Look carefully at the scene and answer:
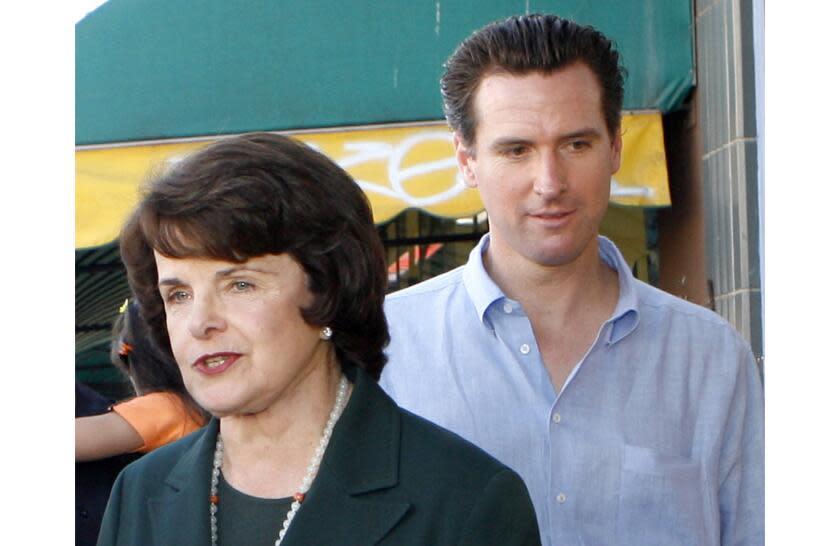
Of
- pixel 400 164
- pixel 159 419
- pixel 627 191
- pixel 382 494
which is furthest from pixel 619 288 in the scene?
pixel 159 419

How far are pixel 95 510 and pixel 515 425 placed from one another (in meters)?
0.54

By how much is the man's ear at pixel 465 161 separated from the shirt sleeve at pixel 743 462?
418 millimetres

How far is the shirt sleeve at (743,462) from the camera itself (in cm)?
158

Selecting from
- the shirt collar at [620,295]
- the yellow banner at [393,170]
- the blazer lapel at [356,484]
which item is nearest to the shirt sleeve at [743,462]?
the shirt collar at [620,295]

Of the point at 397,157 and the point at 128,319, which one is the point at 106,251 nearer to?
the point at 128,319

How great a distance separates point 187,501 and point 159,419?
319 millimetres

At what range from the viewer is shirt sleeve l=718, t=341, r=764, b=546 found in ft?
5.17

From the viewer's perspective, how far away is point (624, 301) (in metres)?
1.63

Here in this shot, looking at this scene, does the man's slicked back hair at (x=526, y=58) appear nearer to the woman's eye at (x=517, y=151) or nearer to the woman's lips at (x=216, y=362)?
the woman's eye at (x=517, y=151)

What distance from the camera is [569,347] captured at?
1.61m

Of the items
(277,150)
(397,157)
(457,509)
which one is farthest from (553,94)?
(457,509)

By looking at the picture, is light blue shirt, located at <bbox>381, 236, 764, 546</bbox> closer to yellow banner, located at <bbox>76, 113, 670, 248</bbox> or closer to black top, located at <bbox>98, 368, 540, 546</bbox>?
yellow banner, located at <bbox>76, 113, 670, 248</bbox>

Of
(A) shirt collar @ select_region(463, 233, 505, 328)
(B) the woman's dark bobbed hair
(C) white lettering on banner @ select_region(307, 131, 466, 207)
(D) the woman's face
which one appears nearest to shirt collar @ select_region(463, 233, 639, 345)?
(A) shirt collar @ select_region(463, 233, 505, 328)
